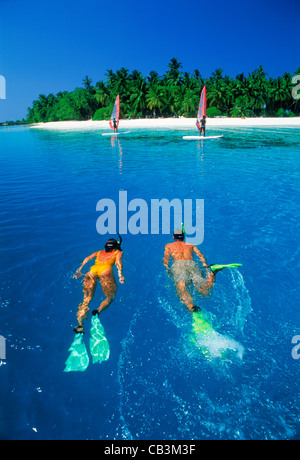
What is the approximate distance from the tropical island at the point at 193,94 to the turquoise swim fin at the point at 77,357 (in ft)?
215

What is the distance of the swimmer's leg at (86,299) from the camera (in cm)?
445

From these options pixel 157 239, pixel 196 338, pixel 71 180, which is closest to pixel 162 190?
pixel 157 239

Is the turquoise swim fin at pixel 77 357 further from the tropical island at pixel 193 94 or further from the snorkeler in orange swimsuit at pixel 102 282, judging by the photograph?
the tropical island at pixel 193 94

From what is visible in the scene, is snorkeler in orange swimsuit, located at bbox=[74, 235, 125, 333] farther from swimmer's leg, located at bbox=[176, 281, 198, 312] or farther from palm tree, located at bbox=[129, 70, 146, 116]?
palm tree, located at bbox=[129, 70, 146, 116]

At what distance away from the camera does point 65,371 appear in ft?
12.4

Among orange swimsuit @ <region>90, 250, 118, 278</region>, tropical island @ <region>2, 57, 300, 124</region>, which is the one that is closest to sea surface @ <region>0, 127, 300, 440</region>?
orange swimsuit @ <region>90, 250, 118, 278</region>

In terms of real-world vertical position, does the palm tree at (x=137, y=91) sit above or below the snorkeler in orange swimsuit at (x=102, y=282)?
above

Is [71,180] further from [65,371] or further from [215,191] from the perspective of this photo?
[65,371]

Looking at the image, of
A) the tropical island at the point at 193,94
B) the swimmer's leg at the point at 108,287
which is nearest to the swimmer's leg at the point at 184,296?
the swimmer's leg at the point at 108,287

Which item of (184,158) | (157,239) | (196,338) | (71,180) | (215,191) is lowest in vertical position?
(196,338)

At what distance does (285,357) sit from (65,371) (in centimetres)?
360

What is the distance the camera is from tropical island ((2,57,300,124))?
58375 mm

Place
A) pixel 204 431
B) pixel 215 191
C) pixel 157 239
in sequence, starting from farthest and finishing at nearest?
1. pixel 215 191
2. pixel 157 239
3. pixel 204 431

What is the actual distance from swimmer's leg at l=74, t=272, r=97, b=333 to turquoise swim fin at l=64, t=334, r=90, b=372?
208 millimetres
